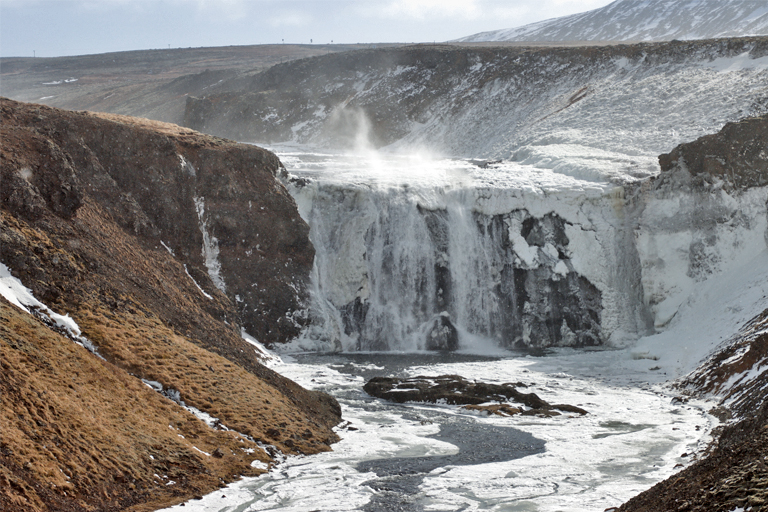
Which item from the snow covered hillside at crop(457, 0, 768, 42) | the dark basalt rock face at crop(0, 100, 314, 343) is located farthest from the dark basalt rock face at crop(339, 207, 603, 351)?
the snow covered hillside at crop(457, 0, 768, 42)

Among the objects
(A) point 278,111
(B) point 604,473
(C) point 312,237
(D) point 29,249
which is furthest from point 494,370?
(A) point 278,111

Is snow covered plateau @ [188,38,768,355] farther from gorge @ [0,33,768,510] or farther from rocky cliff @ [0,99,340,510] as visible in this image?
rocky cliff @ [0,99,340,510]

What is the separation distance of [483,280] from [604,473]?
19.4 metres

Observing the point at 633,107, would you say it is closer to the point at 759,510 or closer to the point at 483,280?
the point at 483,280

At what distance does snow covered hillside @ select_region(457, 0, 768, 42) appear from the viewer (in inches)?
4734

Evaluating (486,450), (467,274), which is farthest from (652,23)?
(486,450)

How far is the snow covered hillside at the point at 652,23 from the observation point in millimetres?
120250

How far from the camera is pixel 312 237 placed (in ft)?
117

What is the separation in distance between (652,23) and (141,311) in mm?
132857

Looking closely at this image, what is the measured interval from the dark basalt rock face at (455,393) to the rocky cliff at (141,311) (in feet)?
12.2

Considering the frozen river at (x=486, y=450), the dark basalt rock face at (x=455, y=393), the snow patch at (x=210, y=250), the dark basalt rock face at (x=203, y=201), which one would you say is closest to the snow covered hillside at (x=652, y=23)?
the dark basalt rock face at (x=203, y=201)

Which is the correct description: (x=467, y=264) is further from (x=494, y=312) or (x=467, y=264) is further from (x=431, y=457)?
(x=431, y=457)

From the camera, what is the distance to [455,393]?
25.5 metres

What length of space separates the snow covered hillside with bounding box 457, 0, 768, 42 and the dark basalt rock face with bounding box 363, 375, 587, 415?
9641cm
